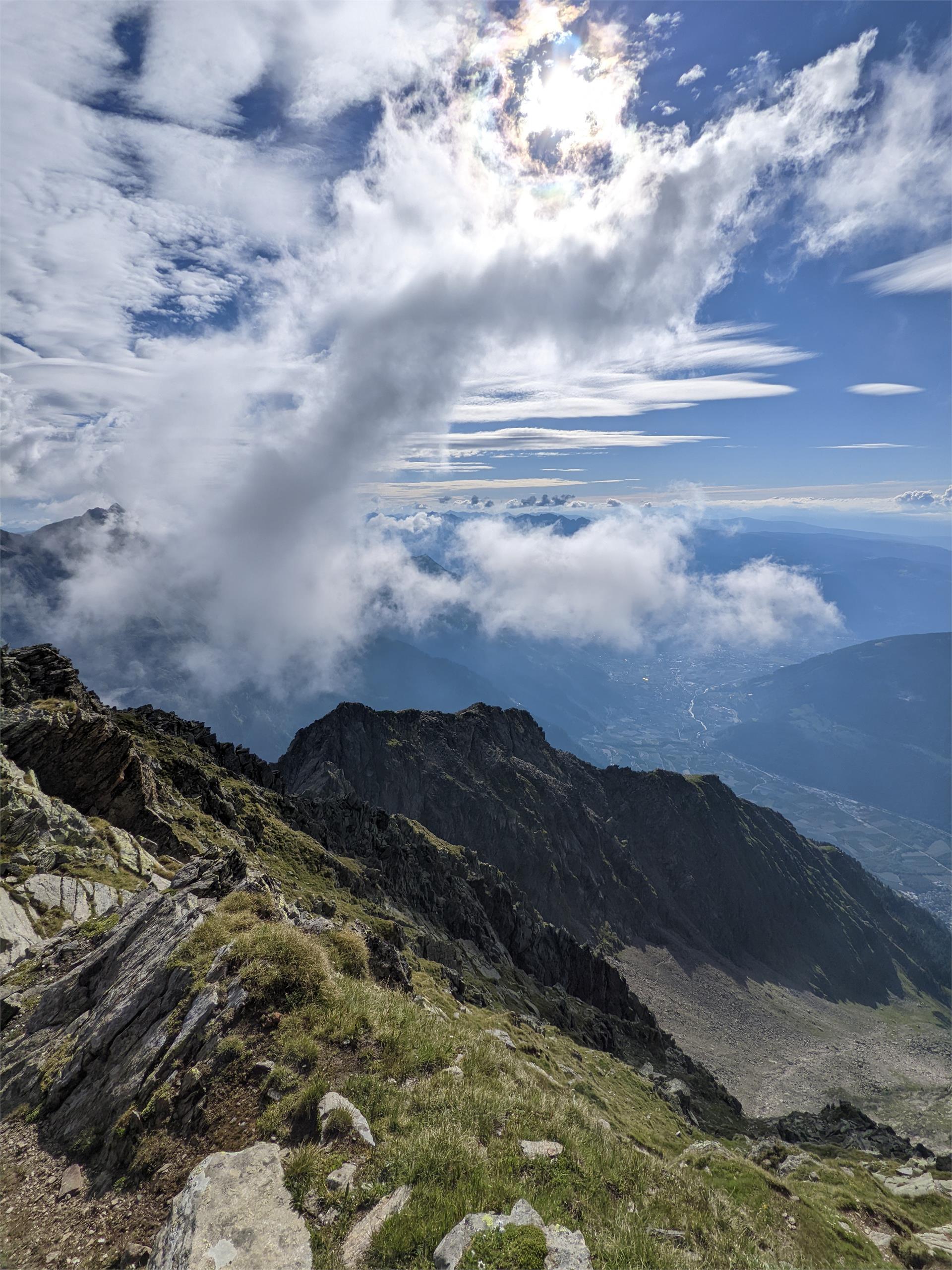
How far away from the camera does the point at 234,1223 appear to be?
9.51 metres

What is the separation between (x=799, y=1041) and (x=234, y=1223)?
197687mm

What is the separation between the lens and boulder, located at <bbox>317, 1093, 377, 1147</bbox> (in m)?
11.6

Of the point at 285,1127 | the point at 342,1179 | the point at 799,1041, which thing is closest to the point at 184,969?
the point at 285,1127

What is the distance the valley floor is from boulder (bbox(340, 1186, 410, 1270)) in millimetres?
143569

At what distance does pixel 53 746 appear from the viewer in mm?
40781

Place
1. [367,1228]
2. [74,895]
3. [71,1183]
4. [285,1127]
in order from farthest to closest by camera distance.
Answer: [74,895]
[71,1183]
[285,1127]
[367,1228]

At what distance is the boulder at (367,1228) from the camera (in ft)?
29.7

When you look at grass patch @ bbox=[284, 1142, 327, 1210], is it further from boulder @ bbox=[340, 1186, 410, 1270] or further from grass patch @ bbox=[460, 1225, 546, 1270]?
grass patch @ bbox=[460, 1225, 546, 1270]

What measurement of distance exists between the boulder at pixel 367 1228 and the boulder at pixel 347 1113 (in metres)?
1.38

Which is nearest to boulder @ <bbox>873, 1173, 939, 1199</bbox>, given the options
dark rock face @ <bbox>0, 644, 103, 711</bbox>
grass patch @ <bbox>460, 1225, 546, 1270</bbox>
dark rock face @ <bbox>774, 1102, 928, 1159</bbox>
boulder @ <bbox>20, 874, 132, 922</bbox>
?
dark rock face @ <bbox>774, 1102, 928, 1159</bbox>

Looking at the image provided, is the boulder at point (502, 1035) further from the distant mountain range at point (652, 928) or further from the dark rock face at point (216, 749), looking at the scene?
the distant mountain range at point (652, 928)

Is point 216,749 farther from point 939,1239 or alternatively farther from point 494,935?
point 939,1239

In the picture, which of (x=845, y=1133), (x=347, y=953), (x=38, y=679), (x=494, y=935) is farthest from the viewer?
(x=494, y=935)

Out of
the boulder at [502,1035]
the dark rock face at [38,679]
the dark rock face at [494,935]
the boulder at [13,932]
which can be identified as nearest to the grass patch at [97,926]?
the boulder at [13,932]
